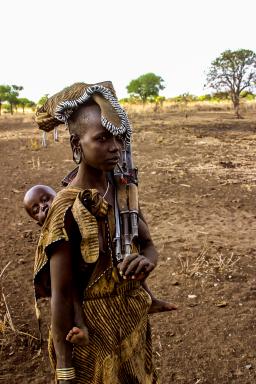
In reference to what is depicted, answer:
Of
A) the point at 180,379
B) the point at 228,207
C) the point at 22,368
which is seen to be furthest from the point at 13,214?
the point at 180,379

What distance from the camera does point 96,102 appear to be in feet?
4.88

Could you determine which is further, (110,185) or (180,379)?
(180,379)

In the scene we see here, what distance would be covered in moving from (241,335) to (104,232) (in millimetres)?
2261

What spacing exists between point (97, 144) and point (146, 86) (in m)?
35.8

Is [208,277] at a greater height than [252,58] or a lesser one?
lesser

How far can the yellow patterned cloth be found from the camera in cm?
139

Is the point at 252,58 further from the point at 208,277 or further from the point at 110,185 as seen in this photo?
the point at 110,185

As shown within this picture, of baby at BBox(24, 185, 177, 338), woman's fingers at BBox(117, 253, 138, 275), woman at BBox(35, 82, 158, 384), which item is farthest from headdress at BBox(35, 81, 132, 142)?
baby at BBox(24, 185, 177, 338)

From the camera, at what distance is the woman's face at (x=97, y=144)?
148cm

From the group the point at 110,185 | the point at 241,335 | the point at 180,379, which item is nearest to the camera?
the point at 110,185

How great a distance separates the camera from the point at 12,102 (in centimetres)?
3634

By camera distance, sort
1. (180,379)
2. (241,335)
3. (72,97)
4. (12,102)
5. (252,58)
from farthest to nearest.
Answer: (12,102) < (252,58) < (241,335) < (180,379) < (72,97)

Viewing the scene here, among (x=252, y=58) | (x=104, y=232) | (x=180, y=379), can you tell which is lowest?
(x=180, y=379)

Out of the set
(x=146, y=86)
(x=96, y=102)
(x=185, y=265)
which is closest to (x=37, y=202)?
(x=96, y=102)
